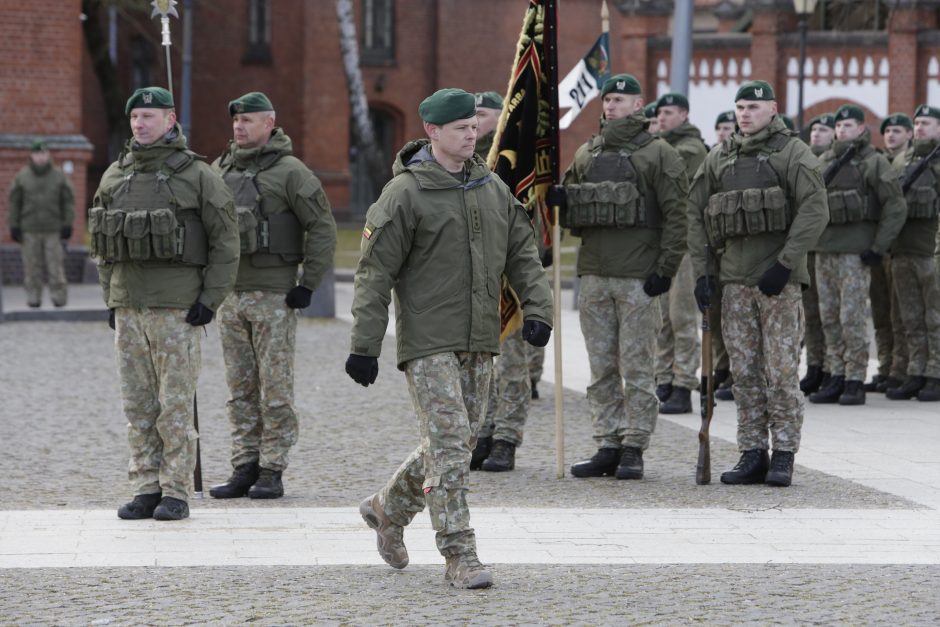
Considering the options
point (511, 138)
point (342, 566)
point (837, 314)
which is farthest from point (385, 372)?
point (342, 566)

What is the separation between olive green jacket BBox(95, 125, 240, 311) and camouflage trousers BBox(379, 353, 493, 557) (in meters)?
1.79

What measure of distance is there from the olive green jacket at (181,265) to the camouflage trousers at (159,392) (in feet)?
0.27

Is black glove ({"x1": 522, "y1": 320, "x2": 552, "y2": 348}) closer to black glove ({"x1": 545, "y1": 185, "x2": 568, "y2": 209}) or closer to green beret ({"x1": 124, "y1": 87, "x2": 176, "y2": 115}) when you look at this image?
green beret ({"x1": 124, "y1": 87, "x2": 176, "y2": 115})

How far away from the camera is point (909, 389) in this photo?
44.3 ft

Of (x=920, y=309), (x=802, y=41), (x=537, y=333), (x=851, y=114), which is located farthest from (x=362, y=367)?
(x=802, y=41)

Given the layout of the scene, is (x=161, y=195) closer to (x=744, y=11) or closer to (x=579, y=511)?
(x=579, y=511)

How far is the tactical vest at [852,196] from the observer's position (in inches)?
508

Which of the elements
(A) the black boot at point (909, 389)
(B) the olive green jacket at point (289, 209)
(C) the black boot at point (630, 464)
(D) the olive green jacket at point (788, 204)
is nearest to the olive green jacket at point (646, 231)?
(D) the olive green jacket at point (788, 204)

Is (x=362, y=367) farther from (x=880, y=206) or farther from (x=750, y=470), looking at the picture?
(x=880, y=206)

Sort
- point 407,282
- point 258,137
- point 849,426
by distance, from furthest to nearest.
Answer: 1. point 849,426
2. point 258,137
3. point 407,282

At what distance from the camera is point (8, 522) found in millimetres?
8000

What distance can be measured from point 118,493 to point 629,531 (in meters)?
2.83

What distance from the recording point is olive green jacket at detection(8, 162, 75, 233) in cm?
2147

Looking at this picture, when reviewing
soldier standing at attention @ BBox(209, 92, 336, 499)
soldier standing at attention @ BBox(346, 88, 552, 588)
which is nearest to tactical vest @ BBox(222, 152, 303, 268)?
soldier standing at attention @ BBox(209, 92, 336, 499)
